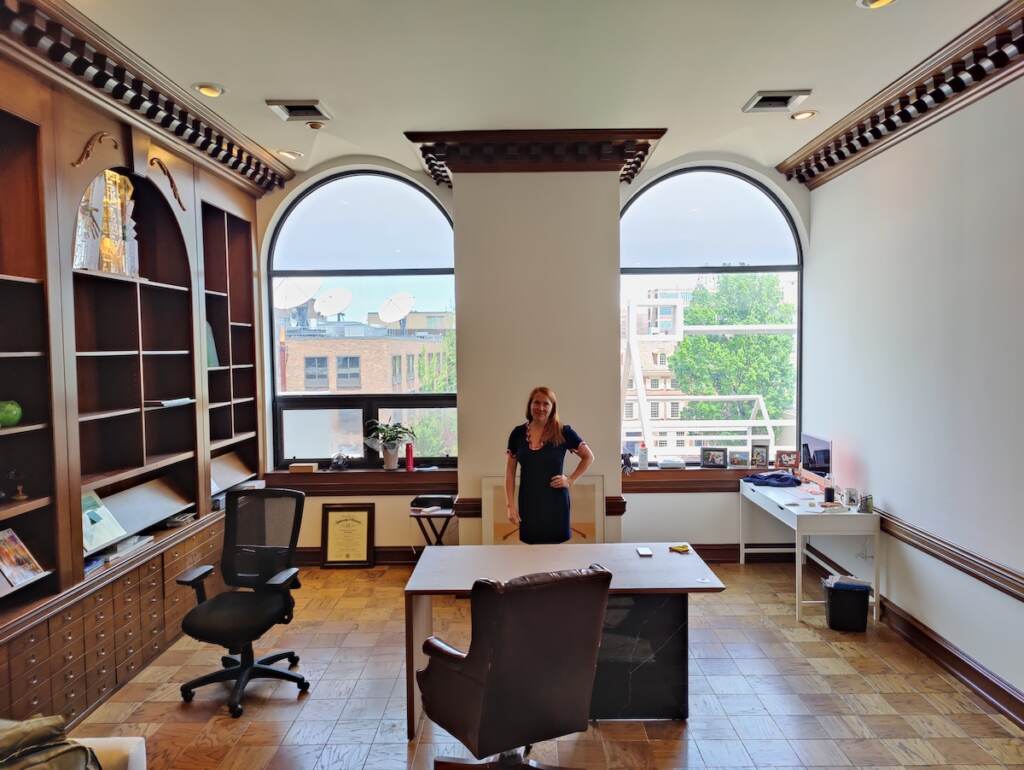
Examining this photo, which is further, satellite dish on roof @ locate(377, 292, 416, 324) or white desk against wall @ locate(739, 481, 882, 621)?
satellite dish on roof @ locate(377, 292, 416, 324)

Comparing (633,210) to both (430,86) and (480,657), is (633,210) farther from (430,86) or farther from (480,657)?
(480,657)

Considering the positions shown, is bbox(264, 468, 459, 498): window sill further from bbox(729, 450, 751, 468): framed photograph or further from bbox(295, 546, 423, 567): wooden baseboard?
bbox(729, 450, 751, 468): framed photograph

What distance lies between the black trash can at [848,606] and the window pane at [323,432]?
3862 millimetres

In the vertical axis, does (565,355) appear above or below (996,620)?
above

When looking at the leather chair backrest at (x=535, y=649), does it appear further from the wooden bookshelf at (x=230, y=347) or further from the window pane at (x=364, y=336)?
the window pane at (x=364, y=336)

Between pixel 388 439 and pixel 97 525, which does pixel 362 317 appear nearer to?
pixel 388 439

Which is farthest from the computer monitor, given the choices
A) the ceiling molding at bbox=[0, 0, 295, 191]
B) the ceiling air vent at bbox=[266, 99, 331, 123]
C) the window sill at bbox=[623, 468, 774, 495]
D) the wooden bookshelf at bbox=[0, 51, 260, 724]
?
the ceiling molding at bbox=[0, 0, 295, 191]

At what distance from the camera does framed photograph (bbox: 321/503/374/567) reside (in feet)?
18.4

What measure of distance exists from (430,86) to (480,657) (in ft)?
9.77

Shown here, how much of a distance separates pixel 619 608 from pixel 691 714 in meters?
0.68

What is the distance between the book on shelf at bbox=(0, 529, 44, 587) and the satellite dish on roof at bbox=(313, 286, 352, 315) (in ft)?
10.3

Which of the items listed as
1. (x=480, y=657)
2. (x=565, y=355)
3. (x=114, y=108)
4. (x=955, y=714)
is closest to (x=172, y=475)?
(x=114, y=108)

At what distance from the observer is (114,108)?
3.55 meters

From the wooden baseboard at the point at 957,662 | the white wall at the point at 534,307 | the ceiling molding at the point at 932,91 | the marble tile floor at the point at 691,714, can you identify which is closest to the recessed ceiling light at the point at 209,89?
the white wall at the point at 534,307
